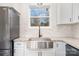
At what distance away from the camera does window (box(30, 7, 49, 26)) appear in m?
2.95

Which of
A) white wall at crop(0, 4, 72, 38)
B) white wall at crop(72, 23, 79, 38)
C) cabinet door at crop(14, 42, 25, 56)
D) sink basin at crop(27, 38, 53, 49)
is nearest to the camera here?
cabinet door at crop(14, 42, 25, 56)

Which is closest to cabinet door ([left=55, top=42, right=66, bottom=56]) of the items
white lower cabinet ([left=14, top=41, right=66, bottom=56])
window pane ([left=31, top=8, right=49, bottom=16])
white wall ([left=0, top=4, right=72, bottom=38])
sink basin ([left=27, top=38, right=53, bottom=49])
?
white lower cabinet ([left=14, top=41, right=66, bottom=56])

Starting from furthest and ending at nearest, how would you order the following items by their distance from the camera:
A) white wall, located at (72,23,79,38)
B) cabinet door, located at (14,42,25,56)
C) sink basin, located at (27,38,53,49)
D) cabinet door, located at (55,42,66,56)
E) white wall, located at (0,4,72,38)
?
white wall, located at (0,4,72,38) < white wall, located at (72,23,79,38) < sink basin, located at (27,38,53,49) < cabinet door, located at (55,42,66,56) < cabinet door, located at (14,42,25,56)

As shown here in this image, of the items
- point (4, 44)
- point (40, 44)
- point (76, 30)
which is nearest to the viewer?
point (4, 44)

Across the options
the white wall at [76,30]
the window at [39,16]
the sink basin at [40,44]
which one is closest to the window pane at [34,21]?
the window at [39,16]

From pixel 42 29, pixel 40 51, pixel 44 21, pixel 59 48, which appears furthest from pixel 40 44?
pixel 44 21

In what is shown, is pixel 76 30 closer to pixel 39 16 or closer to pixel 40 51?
pixel 39 16

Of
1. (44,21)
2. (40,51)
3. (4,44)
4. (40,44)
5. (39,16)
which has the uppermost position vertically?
(39,16)

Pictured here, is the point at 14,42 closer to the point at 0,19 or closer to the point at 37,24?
the point at 0,19

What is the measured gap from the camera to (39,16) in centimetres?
296

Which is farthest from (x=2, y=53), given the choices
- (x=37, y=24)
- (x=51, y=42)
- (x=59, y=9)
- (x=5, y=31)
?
(x=59, y=9)

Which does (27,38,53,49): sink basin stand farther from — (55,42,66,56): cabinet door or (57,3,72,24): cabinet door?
(57,3,72,24): cabinet door

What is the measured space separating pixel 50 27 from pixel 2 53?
4.55ft

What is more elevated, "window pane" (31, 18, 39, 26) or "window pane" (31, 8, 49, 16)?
"window pane" (31, 8, 49, 16)
